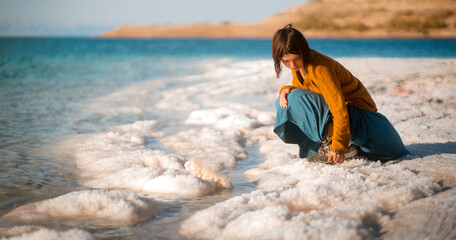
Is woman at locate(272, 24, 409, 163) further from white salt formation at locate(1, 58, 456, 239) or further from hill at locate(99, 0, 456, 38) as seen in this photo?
hill at locate(99, 0, 456, 38)

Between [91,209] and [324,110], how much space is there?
66.3 inches

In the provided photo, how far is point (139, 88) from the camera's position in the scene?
10133 millimetres

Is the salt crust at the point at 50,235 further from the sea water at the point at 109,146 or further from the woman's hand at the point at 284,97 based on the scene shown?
the woman's hand at the point at 284,97

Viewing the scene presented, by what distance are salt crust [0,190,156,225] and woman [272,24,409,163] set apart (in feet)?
4.02

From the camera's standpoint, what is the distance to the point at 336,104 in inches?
105

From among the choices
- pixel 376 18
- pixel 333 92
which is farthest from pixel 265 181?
pixel 376 18

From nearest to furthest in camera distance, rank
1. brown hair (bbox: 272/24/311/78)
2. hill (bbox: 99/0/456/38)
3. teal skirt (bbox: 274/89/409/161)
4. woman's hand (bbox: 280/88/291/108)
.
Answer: brown hair (bbox: 272/24/311/78) < teal skirt (bbox: 274/89/409/161) < woman's hand (bbox: 280/88/291/108) < hill (bbox: 99/0/456/38)

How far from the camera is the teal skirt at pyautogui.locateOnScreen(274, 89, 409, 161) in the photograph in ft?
9.48

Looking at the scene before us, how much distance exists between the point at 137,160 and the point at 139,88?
677 cm

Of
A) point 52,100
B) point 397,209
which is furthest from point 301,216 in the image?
point 52,100

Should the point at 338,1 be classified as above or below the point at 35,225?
above

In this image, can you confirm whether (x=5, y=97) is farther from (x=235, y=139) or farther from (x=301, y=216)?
(x=301, y=216)

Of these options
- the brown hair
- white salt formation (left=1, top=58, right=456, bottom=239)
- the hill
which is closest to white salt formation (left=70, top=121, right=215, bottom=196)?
white salt formation (left=1, top=58, right=456, bottom=239)

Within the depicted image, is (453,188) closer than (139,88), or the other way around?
(453,188)
